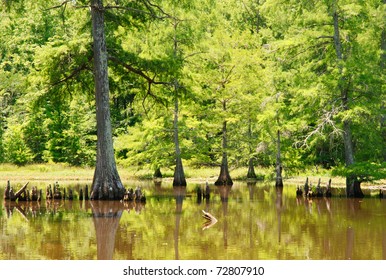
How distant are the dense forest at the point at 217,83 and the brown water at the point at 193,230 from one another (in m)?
3.35

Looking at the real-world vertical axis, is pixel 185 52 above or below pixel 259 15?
below

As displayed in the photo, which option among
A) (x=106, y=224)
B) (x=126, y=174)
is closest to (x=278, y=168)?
(x=126, y=174)

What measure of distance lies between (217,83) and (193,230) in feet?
66.2

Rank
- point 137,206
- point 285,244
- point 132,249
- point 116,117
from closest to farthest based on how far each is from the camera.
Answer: point 132,249 → point 285,244 → point 137,206 → point 116,117

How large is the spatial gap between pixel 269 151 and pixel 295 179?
210 centimetres

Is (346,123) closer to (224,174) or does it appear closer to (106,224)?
(224,174)

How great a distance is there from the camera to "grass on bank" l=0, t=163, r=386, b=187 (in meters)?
35.1

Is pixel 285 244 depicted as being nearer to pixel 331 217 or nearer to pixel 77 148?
pixel 331 217

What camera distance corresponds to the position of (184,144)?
33.9 meters

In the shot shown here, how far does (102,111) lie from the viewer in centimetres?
2298

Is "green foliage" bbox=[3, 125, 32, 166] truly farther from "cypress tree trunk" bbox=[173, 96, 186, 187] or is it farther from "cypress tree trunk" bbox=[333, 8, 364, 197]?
"cypress tree trunk" bbox=[333, 8, 364, 197]

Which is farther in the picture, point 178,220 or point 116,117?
point 116,117

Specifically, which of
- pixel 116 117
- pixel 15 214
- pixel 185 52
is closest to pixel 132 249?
pixel 15 214

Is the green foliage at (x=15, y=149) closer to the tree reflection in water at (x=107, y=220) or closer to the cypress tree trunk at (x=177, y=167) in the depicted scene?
the cypress tree trunk at (x=177, y=167)
